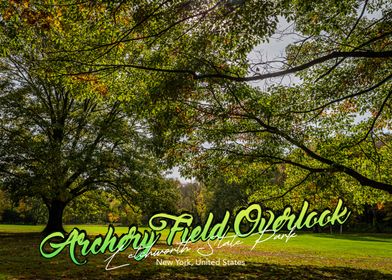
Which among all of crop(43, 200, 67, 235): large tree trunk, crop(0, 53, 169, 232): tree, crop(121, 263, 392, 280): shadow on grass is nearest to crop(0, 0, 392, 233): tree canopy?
crop(121, 263, 392, 280): shadow on grass

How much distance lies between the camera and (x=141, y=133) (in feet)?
81.2

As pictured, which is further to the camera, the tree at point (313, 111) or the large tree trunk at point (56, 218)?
the large tree trunk at point (56, 218)

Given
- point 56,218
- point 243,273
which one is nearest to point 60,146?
point 56,218

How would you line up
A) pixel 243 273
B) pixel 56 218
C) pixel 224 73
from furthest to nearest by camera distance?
pixel 56 218
pixel 243 273
pixel 224 73

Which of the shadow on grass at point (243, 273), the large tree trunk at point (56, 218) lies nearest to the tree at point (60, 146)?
the large tree trunk at point (56, 218)

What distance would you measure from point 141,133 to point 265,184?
13.1m

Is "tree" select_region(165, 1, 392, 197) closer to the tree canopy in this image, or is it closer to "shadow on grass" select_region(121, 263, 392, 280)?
the tree canopy

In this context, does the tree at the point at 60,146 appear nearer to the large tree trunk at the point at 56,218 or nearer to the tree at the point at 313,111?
the large tree trunk at the point at 56,218

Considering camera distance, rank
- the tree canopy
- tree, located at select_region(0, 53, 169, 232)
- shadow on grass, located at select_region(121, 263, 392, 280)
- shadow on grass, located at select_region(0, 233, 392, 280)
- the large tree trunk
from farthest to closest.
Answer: the large tree trunk → tree, located at select_region(0, 53, 169, 232) → shadow on grass, located at select_region(121, 263, 392, 280) → shadow on grass, located at select_region(0, 233, 392, 280) → the tree canopy

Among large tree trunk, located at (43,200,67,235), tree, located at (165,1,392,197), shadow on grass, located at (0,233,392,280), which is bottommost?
shadow on grass, located at (0,233,392,280)

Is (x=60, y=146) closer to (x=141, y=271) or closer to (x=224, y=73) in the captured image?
(x=141, y=271)

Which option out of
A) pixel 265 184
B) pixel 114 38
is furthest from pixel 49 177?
pixel 114 38

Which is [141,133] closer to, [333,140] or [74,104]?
[74,104]

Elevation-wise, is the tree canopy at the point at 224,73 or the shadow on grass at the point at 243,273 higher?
the tree canopy at the point at 224,73
